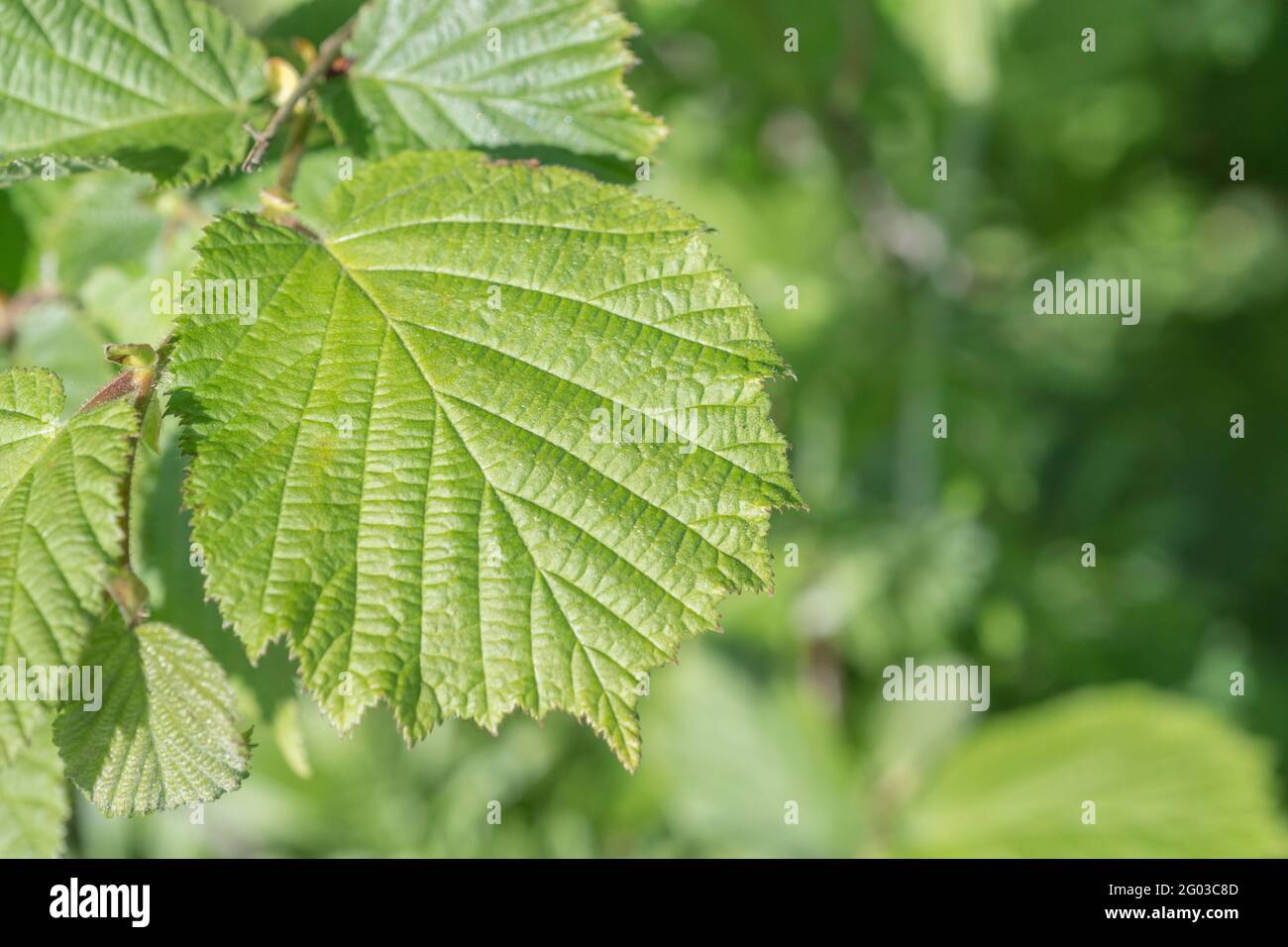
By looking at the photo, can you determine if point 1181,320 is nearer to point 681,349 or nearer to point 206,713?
point 681,349

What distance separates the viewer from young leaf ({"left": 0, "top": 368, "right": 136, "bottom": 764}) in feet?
3.81

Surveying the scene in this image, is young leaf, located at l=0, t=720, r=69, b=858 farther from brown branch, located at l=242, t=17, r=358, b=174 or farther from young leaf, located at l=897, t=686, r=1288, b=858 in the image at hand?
young leaf, located at l=897, t=686, r=1288, b=858

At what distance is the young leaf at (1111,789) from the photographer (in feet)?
8.84

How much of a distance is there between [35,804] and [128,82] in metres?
1.12

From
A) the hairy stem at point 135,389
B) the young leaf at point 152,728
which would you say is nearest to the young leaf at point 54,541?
the hairy stem at point 135,389

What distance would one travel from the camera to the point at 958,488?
319cm

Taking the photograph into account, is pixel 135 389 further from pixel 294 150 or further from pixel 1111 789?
pixel 1111 789

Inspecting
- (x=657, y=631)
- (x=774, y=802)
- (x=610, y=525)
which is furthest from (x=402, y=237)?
(x=774, y=802)

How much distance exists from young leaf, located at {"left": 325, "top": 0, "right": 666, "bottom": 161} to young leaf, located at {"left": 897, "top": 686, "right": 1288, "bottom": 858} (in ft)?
6.96

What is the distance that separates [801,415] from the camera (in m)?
3.21

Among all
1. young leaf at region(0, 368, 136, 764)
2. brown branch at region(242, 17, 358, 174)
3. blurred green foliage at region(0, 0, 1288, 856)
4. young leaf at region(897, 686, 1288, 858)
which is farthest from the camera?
blurred green foliage at region(0, 0, 1288, 856)

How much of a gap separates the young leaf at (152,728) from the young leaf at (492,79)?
0.77m

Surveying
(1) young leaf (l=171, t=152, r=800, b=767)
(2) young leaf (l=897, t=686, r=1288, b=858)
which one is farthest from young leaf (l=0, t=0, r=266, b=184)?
(2) young leaf (l=897, t=686, r=1288, b=858)

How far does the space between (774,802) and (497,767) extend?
908 mm
